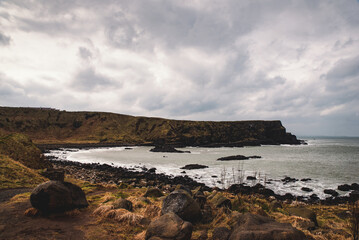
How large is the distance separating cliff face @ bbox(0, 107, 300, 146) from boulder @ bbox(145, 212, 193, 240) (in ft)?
295

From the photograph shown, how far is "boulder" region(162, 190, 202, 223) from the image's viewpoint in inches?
253

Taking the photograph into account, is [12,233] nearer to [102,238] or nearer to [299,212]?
[102,238]

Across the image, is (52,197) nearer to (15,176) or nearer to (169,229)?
(169,229)

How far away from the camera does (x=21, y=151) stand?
17797 millimetres

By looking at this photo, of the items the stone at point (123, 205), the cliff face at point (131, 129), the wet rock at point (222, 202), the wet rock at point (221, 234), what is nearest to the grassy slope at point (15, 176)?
the stone at point (123, 205)

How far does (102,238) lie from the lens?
563 centimetres

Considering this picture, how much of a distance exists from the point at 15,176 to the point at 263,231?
14959mm

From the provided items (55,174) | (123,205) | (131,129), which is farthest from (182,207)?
(131,129)

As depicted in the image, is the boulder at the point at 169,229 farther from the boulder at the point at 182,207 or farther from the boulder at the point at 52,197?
the boulder at the point at 52,197

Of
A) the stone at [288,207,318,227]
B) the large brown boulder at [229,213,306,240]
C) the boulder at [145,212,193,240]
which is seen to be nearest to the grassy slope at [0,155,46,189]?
the boulder at [145,212,193,240]

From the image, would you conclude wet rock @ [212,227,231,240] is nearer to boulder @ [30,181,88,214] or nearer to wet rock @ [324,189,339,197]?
boulder @ [30,181,88,214]

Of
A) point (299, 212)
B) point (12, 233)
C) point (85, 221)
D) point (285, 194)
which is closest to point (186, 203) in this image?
point (85, 221)

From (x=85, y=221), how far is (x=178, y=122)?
367ft

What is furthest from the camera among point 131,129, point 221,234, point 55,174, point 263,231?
point 131,129
